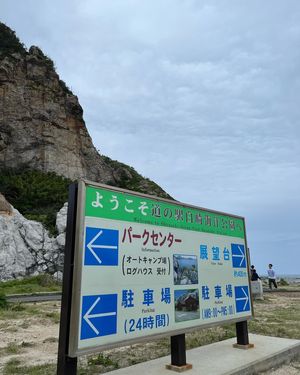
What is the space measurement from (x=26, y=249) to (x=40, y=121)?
2109 centimetres

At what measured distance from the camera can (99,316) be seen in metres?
3.74

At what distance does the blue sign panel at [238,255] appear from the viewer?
5906 mm

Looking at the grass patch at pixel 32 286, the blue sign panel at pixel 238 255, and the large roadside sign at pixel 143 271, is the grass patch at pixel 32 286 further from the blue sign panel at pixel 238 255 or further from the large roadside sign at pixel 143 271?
the large roadside sign at pixel 143 271

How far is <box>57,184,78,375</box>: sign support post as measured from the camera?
Result: 3.52 m

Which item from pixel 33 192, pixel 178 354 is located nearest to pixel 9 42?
pixel 33 192

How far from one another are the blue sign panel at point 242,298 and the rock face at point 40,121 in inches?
1460

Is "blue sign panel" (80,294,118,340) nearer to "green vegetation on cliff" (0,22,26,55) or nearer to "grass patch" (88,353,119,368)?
"grass patch" (88,353,119,368)

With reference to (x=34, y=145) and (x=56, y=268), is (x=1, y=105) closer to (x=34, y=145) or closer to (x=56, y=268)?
(x=34, y=145)

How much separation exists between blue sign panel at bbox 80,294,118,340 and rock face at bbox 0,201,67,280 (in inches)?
849

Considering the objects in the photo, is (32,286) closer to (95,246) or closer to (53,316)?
(53,316)

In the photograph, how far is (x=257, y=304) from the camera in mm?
13000

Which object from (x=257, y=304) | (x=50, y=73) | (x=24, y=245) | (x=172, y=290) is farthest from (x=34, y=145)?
(x=172, y=290)

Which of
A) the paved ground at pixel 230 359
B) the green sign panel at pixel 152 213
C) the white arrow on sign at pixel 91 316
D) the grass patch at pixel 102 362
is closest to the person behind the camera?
the white arrow on sign at pixel 91 316

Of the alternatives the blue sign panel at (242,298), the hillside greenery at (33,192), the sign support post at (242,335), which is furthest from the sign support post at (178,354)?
the hillside greenery at (33,192)
